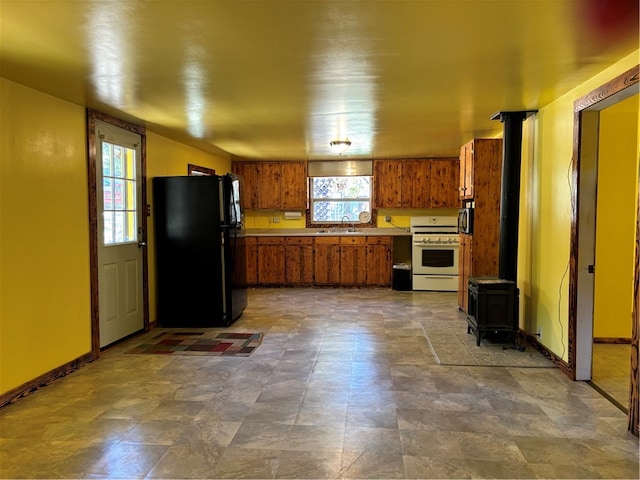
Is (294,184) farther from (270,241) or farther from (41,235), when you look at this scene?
(41,235)

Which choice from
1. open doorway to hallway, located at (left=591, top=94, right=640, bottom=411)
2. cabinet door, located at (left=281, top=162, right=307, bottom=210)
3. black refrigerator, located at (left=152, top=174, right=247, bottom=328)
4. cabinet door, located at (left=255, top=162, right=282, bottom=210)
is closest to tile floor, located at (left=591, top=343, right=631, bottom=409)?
open doorway to hallway, located at (left=591, top=94, right=640, bottom=411)

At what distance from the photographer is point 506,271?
430cm

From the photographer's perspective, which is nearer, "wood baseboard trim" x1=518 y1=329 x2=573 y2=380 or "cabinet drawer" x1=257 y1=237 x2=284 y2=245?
"wood baseboard trim" x1=518 y1=329 x2=573 y2=380

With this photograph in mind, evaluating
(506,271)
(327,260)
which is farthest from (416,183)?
(506,271)

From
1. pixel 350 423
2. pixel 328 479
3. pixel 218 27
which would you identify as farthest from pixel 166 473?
pixel 218 27

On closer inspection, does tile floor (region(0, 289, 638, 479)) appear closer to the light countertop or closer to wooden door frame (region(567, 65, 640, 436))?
wooden door frame (region(567, 65, 640, 436))

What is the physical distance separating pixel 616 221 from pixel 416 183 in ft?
11.7

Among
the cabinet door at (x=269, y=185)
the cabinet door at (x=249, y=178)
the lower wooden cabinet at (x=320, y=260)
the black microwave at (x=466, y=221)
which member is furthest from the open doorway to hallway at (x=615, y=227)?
the cabinet door at (x=249, y=178)

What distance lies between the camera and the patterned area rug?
160 inches

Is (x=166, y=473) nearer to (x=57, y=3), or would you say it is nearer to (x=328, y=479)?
(x=328, y=479)

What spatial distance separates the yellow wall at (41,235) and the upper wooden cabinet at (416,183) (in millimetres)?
4992

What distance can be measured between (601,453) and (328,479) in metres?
1.44

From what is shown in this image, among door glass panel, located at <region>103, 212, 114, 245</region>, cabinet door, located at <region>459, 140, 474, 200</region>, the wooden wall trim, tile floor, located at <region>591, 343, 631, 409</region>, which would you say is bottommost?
tile floor, located at <region>591, 343, 631, 409</region>

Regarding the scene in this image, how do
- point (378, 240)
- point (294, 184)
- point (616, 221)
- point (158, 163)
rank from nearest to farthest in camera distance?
1. point (616, 221)
2. point (158, 163)
3. point (378, 240)
4. point (294, 184)
